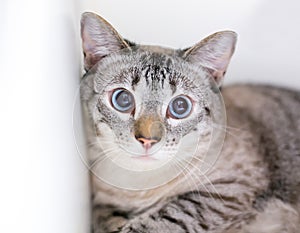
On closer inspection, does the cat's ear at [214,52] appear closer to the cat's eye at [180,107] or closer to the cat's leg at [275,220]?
the cat's eye at [180,107]

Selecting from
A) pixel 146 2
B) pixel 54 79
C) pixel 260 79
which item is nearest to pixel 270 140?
pixel 260 79

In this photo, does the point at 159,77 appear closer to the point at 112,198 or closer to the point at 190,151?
the point at 190,151

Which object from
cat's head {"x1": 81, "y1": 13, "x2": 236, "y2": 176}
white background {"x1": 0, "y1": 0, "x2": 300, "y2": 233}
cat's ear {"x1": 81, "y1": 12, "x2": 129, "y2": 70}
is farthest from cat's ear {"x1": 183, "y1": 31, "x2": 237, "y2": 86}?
white background {"x1": 0, "y1": 0, "x2": 300, "y2": 233}

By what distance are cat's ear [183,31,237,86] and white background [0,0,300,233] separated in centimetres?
26

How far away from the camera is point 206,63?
1.02 m

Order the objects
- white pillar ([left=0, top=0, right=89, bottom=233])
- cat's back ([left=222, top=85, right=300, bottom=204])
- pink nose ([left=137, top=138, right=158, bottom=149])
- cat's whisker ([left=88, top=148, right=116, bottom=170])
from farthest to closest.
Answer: cat's back ([left=222, top=85, right=300, bottom=204])
cat's whisker ([left=88, top=148, right=116, bottom=170])
pink nose ([left=137, top=138, right=158, bottom=149])
white pillar ([left=0, top=0, right=89, bottom=233])

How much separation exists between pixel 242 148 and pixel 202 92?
216 millimetres

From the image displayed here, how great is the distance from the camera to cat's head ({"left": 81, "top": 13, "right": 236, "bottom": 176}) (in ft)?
3.19

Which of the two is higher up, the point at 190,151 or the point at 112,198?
the point at 190,151

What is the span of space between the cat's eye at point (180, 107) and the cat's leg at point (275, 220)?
32cm

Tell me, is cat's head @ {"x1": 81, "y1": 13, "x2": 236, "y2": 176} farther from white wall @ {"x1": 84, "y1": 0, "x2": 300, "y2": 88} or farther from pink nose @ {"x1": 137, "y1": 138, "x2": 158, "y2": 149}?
white wall @ {"x1": 84, "y1": 0, "x2": 300, "y2": 88}

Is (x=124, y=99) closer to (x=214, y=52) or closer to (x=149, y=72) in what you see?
(x=149, y=72)

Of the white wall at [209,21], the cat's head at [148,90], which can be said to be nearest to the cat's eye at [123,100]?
the cat's head at [148,90]

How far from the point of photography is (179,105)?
994 millimetres
